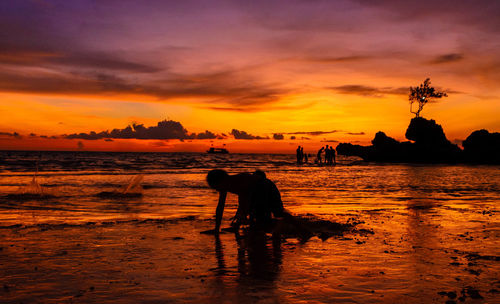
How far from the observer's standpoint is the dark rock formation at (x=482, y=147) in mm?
70812

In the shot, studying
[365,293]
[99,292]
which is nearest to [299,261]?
[365,293]

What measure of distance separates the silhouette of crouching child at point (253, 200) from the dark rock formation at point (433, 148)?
72689mm

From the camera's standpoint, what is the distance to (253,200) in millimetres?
9289

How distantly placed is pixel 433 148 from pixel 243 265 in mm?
79198

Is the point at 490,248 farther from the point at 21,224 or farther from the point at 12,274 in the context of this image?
the point at 21,224

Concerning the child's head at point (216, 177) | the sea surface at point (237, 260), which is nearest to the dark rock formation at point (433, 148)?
the sea surface at point (237, 260)

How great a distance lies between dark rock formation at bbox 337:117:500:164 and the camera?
7256cm

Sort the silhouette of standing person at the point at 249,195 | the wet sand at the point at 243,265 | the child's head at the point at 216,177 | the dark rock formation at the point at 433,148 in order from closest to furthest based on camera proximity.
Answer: the wet sand at the point at 243,265
the child's head at the point at 216,177
the silhouette of standing person at the point at 249,195
the dark rock formation at the point at 433,148

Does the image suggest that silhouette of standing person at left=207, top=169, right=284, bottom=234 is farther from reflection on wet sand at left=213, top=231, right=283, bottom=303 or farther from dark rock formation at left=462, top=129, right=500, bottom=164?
dark rock formation at left=462, top=129, right=500, bottom=164

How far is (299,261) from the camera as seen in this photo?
6668 millimetres

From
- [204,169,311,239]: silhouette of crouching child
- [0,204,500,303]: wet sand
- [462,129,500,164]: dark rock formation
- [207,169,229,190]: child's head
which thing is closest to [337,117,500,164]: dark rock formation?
[462,129,500,164]: dark rock formation

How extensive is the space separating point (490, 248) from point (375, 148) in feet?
278

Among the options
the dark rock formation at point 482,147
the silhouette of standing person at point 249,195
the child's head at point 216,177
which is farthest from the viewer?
the dark rock formation at point 482,147

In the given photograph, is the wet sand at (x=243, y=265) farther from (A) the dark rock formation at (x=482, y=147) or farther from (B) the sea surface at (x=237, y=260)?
(A) the dark rock formation at (x=482, y=147)
